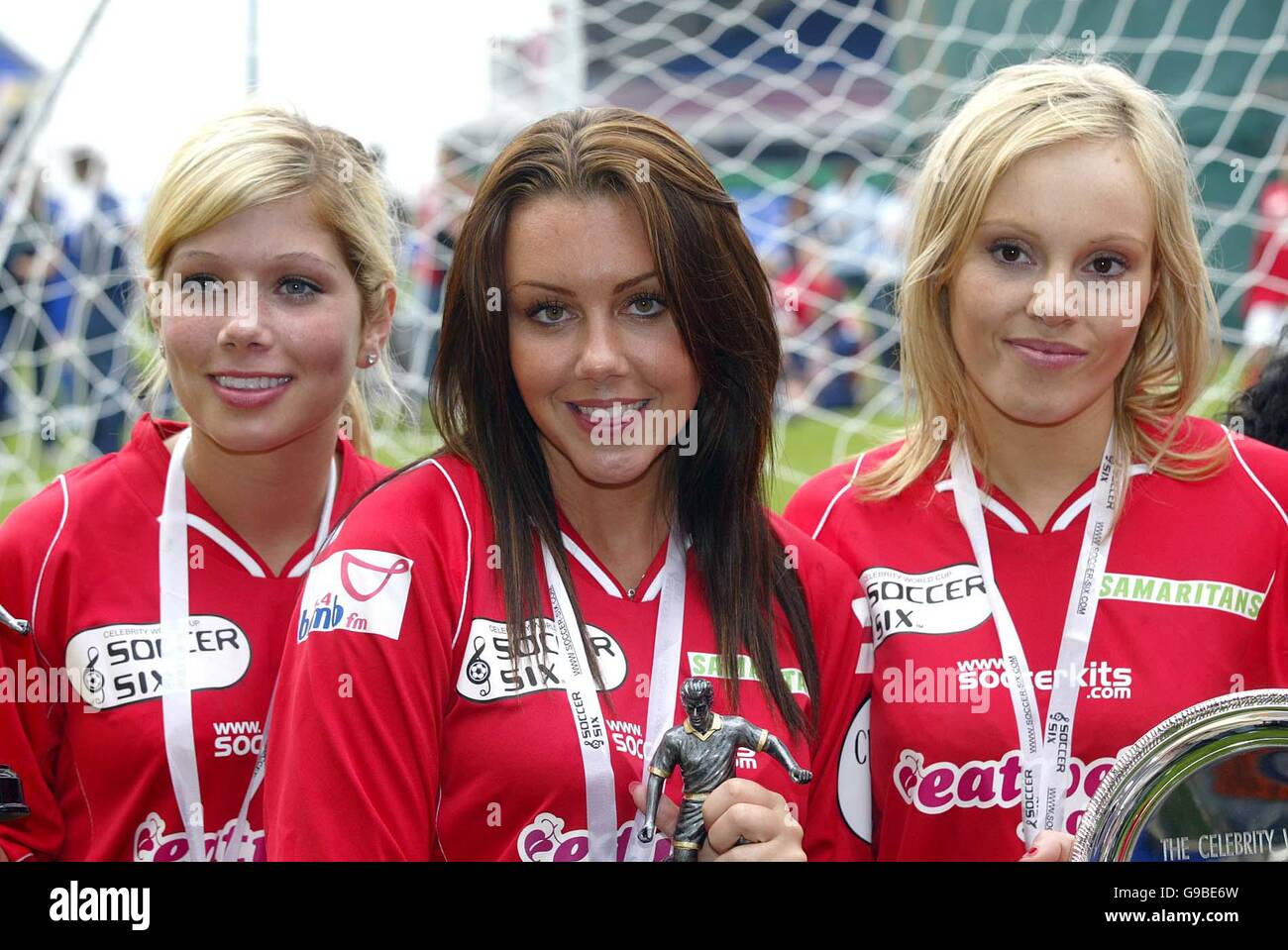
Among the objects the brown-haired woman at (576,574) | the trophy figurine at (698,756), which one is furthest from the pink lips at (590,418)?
the trophy figurine at (698,756)

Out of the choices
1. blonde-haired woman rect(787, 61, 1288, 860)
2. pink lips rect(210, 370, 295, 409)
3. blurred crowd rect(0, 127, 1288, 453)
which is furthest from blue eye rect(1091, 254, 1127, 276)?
blurred crowd rect(0, 127, 1288, 453)

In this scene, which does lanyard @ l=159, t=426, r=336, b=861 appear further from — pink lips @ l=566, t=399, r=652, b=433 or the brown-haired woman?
pink lips @ l=566, t=399, r=652, b=433

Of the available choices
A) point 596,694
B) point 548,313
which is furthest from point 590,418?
point 596,694

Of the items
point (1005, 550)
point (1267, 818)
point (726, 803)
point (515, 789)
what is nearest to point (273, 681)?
point (515, 789)

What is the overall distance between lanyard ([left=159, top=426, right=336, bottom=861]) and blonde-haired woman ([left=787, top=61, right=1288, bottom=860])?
0.94 meters

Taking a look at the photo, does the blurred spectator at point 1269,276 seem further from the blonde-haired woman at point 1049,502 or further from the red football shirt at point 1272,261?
the blonde-haired woman at point 1049,502

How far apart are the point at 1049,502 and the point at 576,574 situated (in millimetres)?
807

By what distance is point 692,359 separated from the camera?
2035 mm

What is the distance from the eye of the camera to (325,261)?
2244 mm

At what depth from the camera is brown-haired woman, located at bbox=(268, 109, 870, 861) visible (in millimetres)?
1784

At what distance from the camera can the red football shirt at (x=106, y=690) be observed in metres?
2.06

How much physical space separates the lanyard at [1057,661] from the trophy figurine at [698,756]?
0.51m

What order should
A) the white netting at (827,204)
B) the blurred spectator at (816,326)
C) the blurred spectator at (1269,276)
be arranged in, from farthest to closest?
the blurred spectator at (816,326) < the white netting at (827,204) < the blurred spectator at (1269,276)
